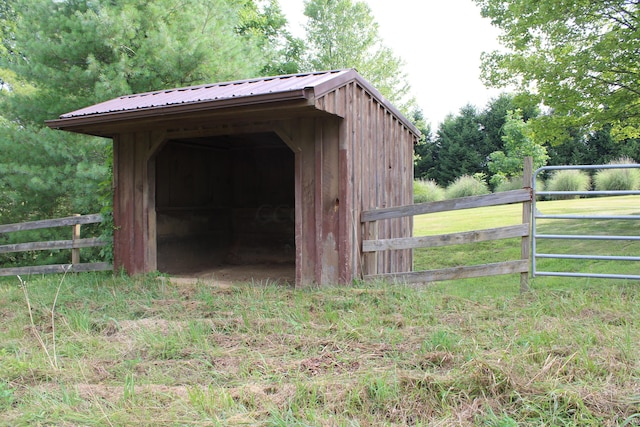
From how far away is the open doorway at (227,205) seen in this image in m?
8.35

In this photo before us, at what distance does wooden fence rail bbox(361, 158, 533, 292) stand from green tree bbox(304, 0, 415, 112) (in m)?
16.8

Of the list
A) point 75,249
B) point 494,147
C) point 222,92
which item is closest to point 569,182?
point 494,147

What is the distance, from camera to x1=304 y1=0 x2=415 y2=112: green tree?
2177 cm

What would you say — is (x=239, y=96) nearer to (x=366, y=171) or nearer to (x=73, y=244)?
(x=366, y=171)

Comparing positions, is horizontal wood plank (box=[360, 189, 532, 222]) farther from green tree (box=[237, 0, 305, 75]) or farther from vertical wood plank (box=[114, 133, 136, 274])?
green tree (box=[237, 0, 305, 75])

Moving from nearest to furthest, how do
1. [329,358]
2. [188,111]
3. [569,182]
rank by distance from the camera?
[329,358] < [188,111] < [569,182]

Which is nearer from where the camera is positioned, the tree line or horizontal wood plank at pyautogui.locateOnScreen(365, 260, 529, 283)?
horizontal wood plank at pyautogui.locateOnScreen(365, 260, 529, 283)

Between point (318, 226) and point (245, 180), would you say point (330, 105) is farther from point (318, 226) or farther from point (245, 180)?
point (245, 180)

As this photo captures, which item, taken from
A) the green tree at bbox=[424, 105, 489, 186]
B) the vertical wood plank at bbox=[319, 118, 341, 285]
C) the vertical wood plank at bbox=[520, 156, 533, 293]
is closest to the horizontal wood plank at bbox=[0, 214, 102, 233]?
the vertical wood plank at bbox=[319, 118, 341, 285]

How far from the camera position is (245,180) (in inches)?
394

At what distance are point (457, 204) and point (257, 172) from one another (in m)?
5.15

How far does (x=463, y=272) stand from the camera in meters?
5.53

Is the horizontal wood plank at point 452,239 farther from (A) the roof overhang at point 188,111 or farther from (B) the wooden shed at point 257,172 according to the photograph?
(A) the roof overhang at point 188,111

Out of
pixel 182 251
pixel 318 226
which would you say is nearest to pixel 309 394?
pixel 318 226
